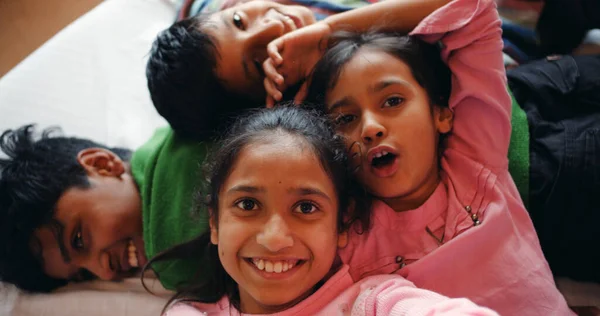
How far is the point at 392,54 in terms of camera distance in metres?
0.93

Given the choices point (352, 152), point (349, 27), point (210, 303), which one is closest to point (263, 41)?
point (349, 27)

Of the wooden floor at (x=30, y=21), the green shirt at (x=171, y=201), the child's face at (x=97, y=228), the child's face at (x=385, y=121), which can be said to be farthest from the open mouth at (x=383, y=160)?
the wooden floor at (x=30, y=21)

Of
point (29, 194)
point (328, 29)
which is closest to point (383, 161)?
point (328, 29)

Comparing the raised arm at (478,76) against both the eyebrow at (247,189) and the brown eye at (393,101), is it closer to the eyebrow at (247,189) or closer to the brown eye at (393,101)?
the brown eye at (393,101)

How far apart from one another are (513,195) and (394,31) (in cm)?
40

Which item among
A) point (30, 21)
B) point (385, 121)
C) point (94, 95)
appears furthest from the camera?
point (30, 21)

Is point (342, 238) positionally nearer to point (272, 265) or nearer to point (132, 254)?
point (272, 265)

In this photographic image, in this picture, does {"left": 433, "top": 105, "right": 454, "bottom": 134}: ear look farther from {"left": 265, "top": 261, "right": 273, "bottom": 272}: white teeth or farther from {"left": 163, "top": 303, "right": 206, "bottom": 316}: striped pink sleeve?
{"left": 163, "top": 303, "right": 206, "bottom": 316}: striped pink sleeve

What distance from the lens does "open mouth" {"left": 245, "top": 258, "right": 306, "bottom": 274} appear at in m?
0.79

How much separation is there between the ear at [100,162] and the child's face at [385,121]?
1.69ft

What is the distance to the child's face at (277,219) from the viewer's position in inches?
30.7

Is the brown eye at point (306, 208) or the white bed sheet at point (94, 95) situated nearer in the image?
the brown eye at point (306, 208)

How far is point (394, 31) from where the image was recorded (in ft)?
3.40

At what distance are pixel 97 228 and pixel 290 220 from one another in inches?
18.7
